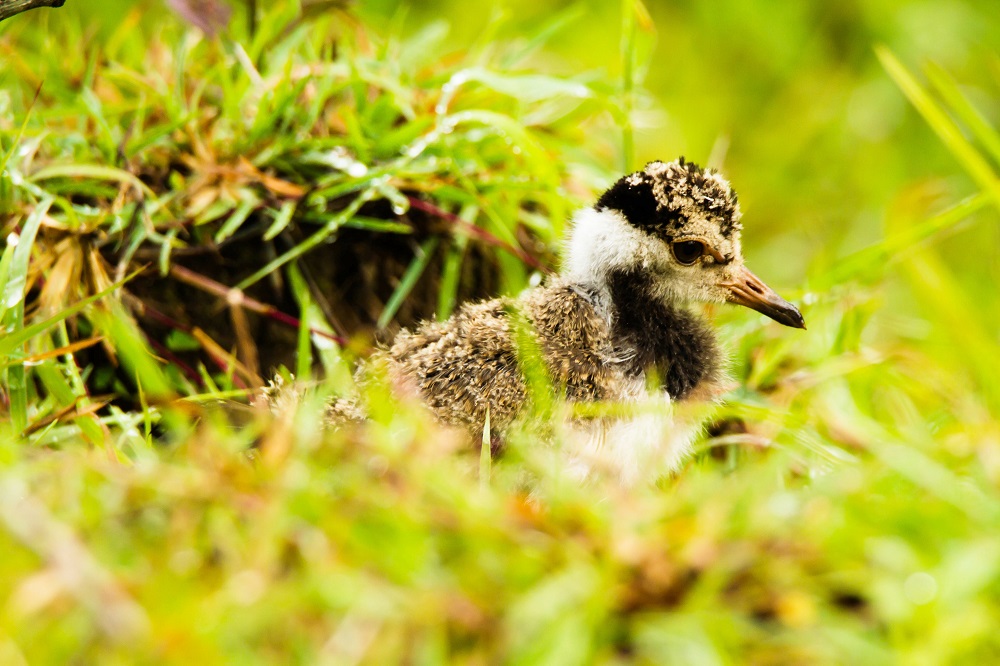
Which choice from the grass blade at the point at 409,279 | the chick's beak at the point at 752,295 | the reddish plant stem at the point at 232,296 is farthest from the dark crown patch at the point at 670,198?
the reddish plant stem at the point at 232,296

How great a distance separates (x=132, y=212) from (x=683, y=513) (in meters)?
2.00

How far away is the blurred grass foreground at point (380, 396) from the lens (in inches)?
60.9

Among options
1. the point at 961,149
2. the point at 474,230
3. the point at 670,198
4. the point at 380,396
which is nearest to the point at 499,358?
the point at 380,396

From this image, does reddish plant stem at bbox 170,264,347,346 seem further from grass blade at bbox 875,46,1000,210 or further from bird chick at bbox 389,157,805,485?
grass blade at bbox 875,46,1000,210

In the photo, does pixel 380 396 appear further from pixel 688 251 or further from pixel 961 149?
pixel 961 149

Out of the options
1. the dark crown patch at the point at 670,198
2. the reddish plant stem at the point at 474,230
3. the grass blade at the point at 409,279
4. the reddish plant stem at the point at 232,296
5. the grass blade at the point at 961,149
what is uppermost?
the grass blade at the point at 961,149

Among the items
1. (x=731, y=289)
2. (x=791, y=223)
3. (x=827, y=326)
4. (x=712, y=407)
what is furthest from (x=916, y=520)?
(x=791, y=223)

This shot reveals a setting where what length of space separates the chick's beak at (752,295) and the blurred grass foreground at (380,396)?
9.9 inches

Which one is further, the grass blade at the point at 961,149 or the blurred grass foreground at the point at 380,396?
the grass blade at the point at 961,149

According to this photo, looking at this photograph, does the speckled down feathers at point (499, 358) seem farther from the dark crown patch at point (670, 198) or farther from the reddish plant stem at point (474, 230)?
the reddish plant stem at point (474, 230)

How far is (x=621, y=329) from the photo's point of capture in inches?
107

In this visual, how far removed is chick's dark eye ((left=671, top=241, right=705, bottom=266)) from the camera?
2805 millimetres

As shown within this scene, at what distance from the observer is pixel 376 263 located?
3484mm

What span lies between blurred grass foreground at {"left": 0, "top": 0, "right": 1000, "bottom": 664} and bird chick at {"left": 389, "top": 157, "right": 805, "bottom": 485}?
0.15 metres
